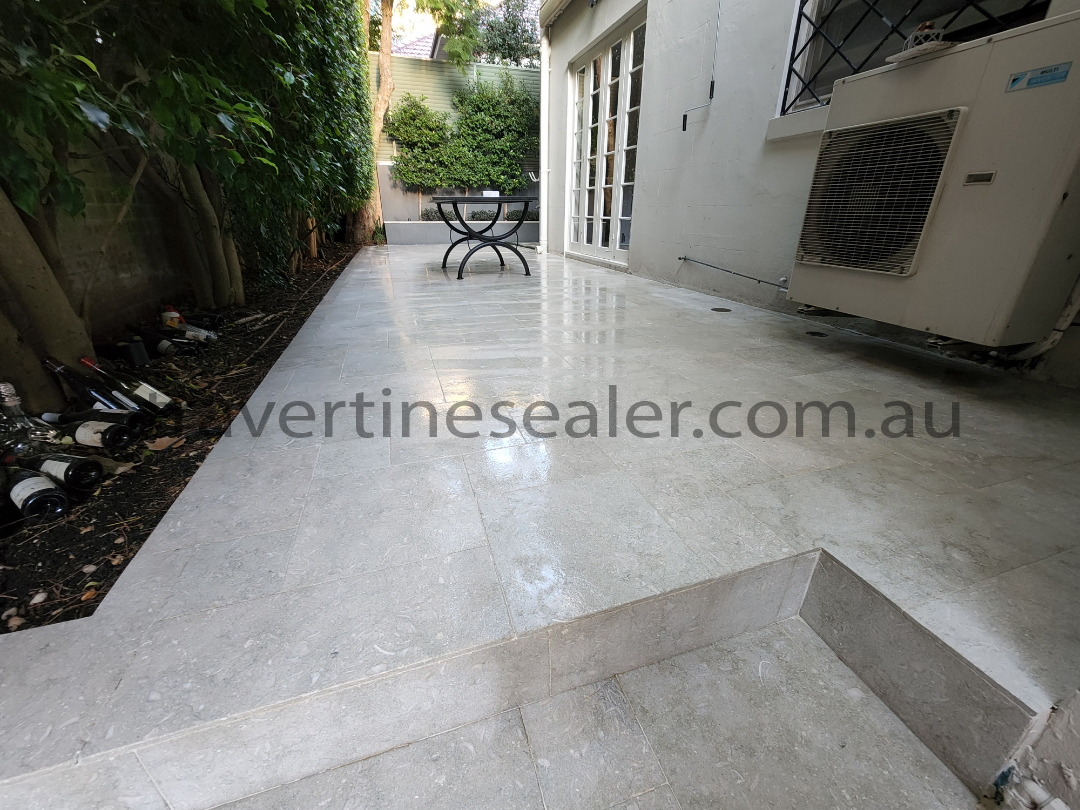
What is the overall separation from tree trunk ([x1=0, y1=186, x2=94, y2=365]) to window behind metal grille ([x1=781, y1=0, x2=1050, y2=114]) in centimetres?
397

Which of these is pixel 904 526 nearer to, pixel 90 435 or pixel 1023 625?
pixel 1023 625

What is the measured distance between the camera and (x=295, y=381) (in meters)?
2.13

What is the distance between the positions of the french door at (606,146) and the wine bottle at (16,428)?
5227 mm

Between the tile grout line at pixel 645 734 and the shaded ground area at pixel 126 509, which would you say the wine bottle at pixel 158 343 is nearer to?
the shaded ground area at pixel 126 509

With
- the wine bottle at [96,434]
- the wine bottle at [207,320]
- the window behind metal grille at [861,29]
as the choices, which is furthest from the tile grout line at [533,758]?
the window behind metal grille at [861,29]

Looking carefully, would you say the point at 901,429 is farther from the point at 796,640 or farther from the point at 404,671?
the point at 404,671

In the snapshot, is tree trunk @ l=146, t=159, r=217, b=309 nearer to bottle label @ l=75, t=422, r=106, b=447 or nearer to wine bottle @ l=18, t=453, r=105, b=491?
bottle label @ l=75, t=422, r=106, b=447

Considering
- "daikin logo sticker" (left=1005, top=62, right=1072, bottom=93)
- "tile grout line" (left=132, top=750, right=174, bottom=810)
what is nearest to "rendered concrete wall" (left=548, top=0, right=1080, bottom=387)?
"daikin logo sticker" (left=1005, top=62, right=1072, bottom=93)

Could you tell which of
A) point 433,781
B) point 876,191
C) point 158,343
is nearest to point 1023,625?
point 433,781

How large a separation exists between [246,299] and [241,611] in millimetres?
3745

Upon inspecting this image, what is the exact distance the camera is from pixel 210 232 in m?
3.16

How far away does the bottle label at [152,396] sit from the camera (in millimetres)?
1837

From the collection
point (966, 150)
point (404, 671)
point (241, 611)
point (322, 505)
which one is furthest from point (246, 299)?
point (966, 150)

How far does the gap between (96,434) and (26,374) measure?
432 millimetres
